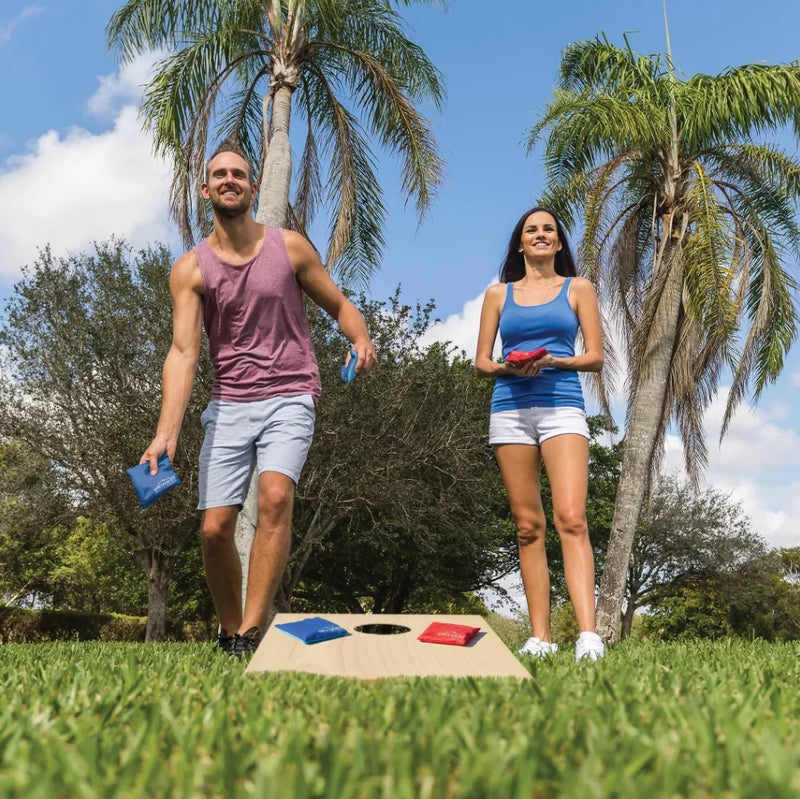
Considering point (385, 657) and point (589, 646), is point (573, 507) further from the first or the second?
point (385, 657)

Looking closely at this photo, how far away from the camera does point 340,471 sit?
17.1 metres

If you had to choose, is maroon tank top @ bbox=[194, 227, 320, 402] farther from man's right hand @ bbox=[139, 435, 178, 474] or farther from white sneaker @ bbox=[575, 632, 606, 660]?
white sneaker @ bbox=[575, 632, 606, 660]

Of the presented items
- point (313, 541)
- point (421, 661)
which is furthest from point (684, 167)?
point (421, 661)

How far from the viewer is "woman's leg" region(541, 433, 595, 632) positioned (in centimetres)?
399

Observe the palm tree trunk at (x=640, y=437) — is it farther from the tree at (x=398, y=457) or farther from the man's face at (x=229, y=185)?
the man's face at (x=229, y=185)

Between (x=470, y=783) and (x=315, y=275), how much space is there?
3271 mm

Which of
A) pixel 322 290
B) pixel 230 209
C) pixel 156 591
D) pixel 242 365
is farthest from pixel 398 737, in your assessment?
pixel 156 591

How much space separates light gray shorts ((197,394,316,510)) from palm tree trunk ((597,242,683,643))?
1078 cm

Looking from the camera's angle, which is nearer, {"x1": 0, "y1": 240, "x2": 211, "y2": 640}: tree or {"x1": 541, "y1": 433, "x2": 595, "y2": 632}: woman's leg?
{"x1": 541, "y1": 433, "x2": 595, "y2": 632}: woman's leg

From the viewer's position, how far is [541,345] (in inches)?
170

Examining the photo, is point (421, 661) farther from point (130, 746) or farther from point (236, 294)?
point (236, 294)

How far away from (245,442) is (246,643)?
0.97 meters

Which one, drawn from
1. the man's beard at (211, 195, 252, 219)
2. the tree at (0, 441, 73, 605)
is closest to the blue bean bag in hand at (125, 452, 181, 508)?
the man's beard at (211, 195, 252, 219)

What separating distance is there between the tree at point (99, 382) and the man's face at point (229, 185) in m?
12.0
